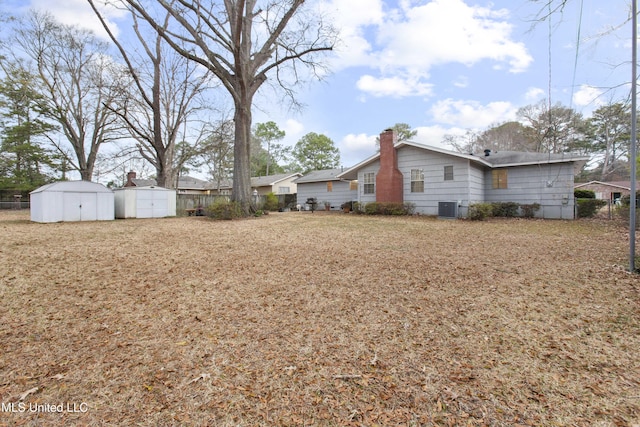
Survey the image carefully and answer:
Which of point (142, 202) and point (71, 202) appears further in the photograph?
point (142, 202)

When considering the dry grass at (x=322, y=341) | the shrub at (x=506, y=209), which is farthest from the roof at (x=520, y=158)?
the dry grass at (x=322, y=341)

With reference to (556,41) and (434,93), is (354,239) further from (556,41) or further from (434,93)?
(434,93)

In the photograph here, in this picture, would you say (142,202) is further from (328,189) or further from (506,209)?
(506,209)

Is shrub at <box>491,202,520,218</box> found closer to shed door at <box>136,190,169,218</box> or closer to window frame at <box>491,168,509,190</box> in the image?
window frame at <box>491,168,509,190</box>

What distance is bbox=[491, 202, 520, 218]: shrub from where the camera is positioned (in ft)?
45.7

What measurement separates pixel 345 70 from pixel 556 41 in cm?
1049

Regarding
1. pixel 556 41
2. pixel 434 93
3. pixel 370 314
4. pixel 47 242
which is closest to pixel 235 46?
pixel 434 93

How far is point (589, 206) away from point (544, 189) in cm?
190

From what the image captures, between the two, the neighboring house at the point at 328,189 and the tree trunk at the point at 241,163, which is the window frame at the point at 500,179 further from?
the tree trunk at the point at 241,163

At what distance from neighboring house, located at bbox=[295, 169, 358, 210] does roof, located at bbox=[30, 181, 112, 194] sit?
13237mm

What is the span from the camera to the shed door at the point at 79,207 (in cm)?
1329

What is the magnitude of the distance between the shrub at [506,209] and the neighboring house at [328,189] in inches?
354

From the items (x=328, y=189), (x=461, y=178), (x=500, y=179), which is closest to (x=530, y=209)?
(x=500, y=179)

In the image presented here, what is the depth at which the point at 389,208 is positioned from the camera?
15.1 meters
